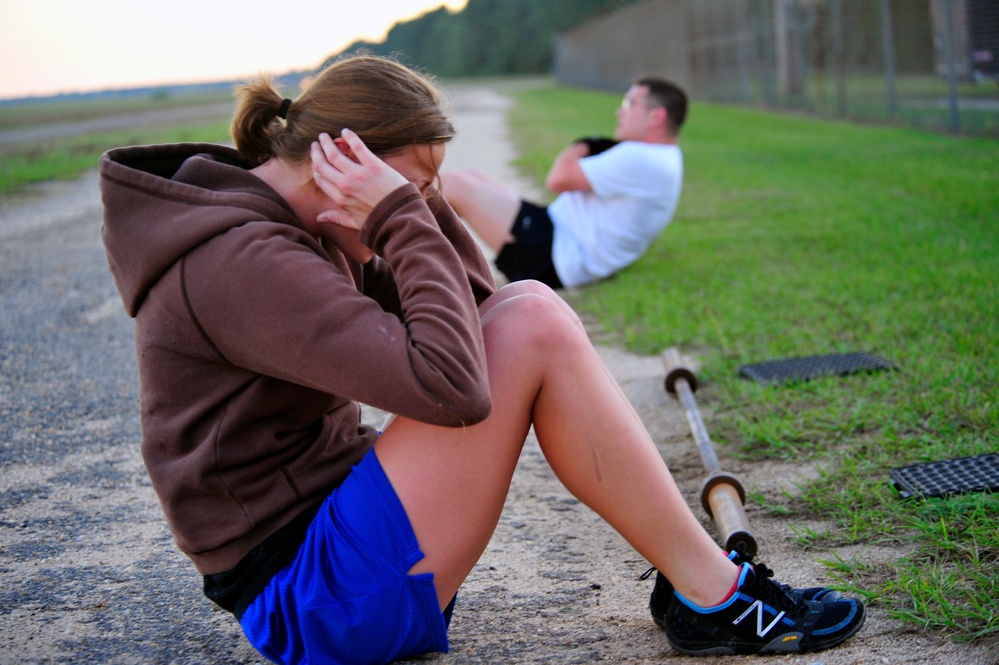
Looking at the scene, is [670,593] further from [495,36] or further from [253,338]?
[495,36]

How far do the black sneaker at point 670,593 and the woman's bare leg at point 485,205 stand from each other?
4000mm

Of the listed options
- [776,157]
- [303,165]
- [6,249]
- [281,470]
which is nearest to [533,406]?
[281,470]

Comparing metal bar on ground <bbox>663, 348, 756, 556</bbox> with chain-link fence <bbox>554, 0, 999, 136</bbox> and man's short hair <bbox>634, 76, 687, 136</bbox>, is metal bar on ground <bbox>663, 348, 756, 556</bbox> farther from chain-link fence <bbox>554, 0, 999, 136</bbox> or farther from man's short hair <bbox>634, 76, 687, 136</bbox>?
chain-link fence <bbox>554, 0, 999, 136</bbox>

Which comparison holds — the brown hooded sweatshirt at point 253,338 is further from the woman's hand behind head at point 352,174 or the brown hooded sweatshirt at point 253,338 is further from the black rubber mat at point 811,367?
the black rubber mat at point 811,367

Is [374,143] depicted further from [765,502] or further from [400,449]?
[765,502]

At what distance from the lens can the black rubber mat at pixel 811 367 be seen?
3949 millimetres

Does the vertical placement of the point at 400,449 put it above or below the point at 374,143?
below

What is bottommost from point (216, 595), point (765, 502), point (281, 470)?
point (765, 502)

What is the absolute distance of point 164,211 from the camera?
1.81m

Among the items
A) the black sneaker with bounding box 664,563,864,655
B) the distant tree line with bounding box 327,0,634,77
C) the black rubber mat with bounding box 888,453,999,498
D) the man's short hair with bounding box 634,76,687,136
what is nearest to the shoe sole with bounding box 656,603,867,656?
the black sneaker with bounding box 664,563,864,655

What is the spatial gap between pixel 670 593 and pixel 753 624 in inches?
7.4

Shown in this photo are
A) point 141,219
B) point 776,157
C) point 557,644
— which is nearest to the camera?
point 141,219

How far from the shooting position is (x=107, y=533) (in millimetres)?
2904

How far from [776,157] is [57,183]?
9532 mm
